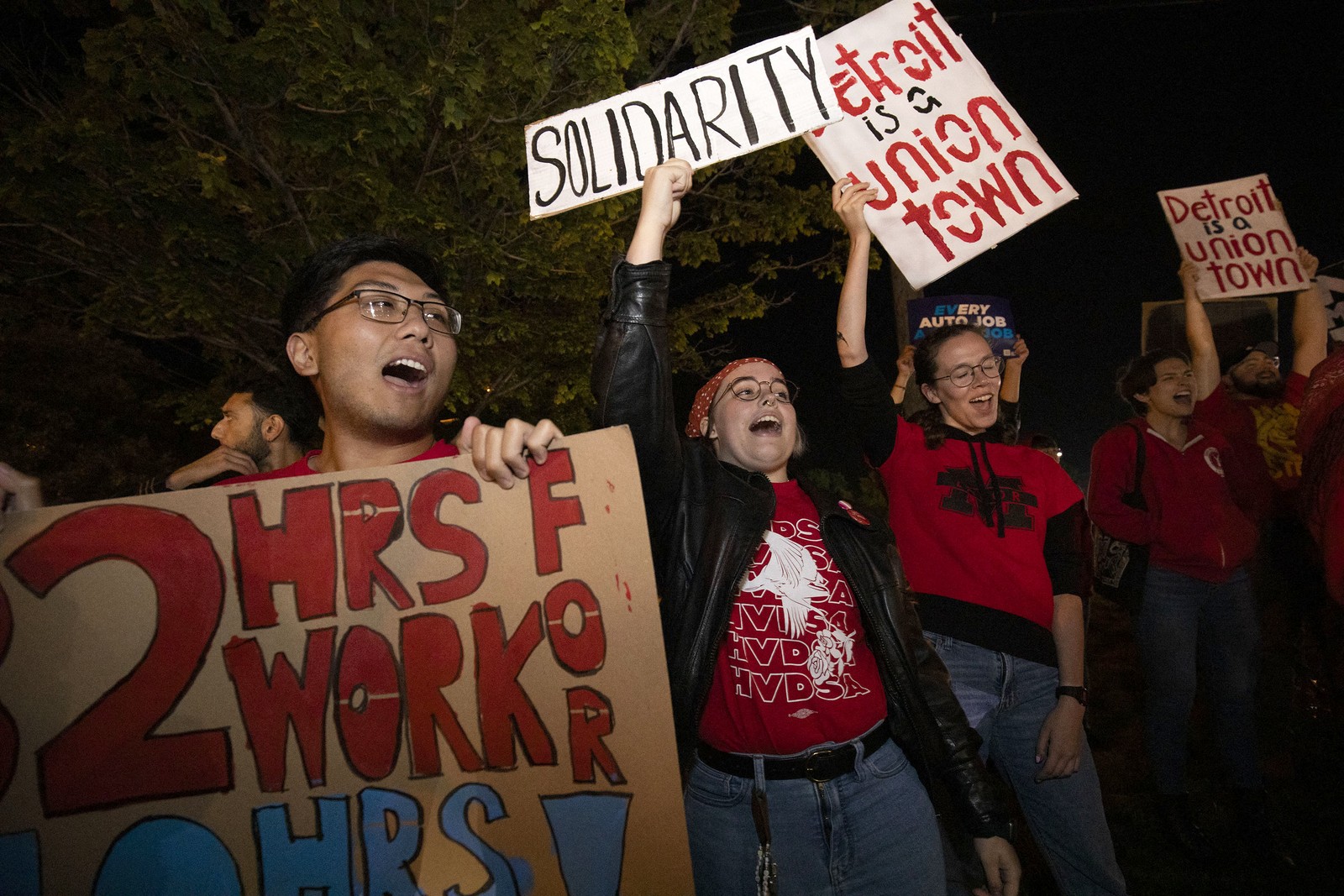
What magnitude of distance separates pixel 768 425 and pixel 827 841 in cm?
103

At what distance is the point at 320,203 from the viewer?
608 centimetres

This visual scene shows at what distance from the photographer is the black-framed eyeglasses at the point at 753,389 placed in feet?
7.49

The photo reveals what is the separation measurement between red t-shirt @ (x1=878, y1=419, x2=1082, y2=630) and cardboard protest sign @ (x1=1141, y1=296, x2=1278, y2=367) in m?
3.06

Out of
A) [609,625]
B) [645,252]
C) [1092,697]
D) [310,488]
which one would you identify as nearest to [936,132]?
[645,252]

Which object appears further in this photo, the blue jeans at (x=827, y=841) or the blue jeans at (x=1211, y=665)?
the blue jeans at (x=1211, y=665)

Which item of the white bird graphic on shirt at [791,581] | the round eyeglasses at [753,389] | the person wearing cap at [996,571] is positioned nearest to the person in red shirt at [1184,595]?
the person wearing cap at [996,571]

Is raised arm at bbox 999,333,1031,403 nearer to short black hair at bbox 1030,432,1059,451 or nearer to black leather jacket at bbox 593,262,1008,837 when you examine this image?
short black hair at bbox 1030,432,1059,451

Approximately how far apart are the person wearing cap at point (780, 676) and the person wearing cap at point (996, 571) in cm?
62

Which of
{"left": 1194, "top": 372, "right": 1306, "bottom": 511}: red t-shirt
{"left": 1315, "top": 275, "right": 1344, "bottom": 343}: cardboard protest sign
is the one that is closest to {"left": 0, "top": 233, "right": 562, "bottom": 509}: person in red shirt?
{"left": 1194, "top": 372, "right": 1306, "bottom": 511}: red t-shirt

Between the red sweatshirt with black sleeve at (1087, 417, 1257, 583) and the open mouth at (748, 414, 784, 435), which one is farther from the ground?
the open mouth at (748, 414, 784, 435)

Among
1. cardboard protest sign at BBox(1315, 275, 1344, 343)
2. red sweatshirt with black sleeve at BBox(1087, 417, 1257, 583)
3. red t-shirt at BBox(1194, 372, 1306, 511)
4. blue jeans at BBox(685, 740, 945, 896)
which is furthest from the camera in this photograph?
cardboard protest sign at BBox(1315, 275, 1344, 343)

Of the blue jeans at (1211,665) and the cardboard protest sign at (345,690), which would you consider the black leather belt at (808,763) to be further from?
the blue jeans at (1211,665)

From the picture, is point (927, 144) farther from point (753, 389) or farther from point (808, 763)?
point (808, 763)

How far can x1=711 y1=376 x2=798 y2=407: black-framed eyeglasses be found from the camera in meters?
2.28
